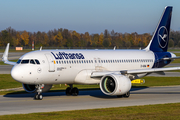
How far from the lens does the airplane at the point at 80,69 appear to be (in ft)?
86.1

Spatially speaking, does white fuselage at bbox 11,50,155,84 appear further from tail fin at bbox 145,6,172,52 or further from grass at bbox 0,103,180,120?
grass at bbox 0,103,180,120

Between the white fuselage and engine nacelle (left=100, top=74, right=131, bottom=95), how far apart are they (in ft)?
5.42

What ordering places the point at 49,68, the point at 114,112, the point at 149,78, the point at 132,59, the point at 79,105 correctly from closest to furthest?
the point at 114,112 < the point at 79,105 < the point at 49,68 < the point at 132,59 < the point at 149,78

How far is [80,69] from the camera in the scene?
29.3 m

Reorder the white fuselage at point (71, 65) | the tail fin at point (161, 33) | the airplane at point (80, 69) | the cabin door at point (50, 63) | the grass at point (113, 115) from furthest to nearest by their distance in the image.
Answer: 1. the tail fin at point (161, 33)
2. the cabin door at point (50, 63)
3. the airplane at point (80, 69)
4. the white fuselage at point (71, 65)
5. the grass at point (113, 115)

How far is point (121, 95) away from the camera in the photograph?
98.7 ft

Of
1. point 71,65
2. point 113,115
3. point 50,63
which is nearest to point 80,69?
point 71,65

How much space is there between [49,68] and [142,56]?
43.3ft

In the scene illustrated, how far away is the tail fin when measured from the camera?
126 ft

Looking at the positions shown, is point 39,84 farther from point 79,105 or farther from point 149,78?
point 149,78

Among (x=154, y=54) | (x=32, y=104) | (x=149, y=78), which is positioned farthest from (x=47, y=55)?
(x=149, y=78)

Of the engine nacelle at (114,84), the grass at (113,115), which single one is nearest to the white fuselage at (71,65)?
the engine nacelle at (114,84)

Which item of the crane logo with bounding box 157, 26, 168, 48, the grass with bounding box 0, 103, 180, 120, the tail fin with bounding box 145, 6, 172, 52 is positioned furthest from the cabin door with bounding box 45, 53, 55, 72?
the crane logo with bounding box 157, 26, 168, 48

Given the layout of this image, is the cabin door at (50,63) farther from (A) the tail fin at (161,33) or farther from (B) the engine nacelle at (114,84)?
(A) the tail fin at (161,33)
